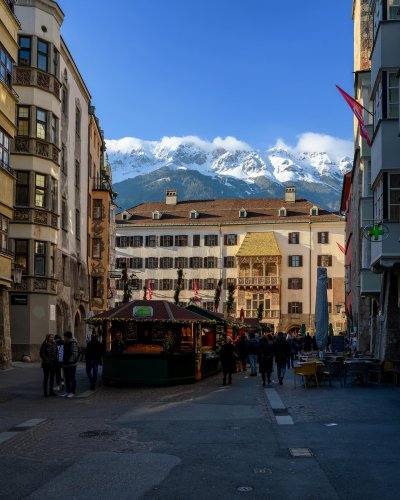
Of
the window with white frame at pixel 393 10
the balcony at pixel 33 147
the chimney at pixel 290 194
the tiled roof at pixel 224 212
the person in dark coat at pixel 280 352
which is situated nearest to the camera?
the window with white frame at pixel 393 10

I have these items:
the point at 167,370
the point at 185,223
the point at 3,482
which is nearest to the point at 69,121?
the point at 167,370

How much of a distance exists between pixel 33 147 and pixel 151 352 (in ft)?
56.4

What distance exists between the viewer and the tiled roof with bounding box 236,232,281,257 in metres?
91.8

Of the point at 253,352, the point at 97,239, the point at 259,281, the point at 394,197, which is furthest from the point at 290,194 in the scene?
the point at 394,197

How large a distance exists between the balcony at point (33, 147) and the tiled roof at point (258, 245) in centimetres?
5331

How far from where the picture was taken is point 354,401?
65.3ft

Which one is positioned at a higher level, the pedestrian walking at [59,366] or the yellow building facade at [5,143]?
the yellow building facade at [5,143]

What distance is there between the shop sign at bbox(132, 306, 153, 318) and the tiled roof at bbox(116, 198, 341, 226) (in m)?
67.9

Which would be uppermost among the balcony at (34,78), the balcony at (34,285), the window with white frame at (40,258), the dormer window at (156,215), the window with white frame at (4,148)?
the dormer window at (156,215)

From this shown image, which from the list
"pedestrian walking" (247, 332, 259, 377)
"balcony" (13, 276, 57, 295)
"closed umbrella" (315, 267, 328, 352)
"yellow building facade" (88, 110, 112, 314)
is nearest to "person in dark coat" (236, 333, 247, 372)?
"pedestrian walking" (247, 332, 259, 377)

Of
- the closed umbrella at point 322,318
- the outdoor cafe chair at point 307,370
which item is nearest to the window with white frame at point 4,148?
the closed umbrella at point 322,318

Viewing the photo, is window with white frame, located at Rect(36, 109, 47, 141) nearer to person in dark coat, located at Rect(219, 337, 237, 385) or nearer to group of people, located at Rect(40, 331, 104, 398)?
person in dark coat, located at Rect(219, 337, 237, 385)

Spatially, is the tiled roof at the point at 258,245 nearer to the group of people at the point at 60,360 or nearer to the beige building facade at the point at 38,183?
the beige building facade at the point at 38,183

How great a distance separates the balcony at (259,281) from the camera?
90.6 metres
